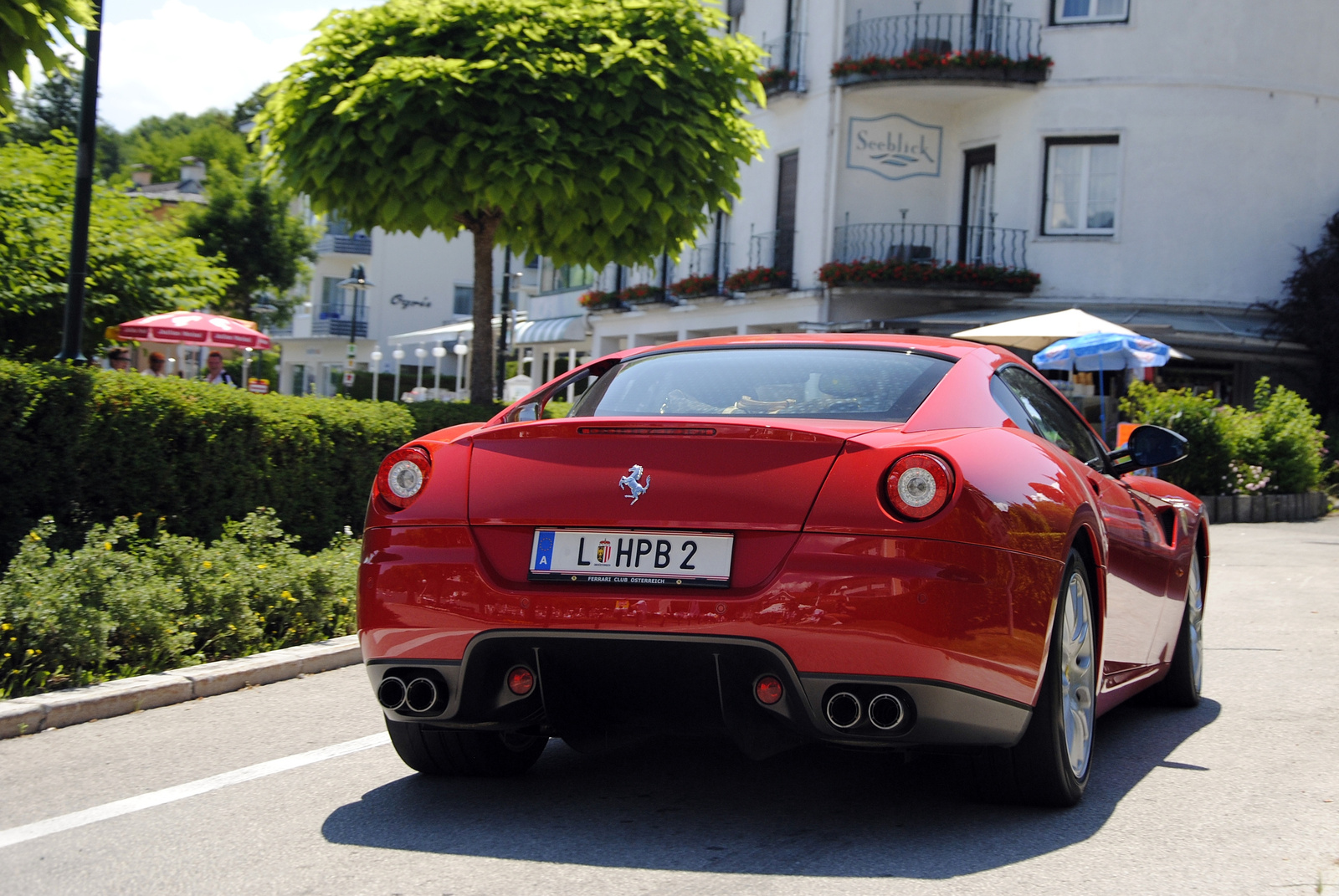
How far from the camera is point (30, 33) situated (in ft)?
21.6

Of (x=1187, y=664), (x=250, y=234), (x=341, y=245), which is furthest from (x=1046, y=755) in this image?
(x=341, y=245)

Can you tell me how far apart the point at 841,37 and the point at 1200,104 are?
651 cm

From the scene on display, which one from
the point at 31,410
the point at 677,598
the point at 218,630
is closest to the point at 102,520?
the point at 31,410

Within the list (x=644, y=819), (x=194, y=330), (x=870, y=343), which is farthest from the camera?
(x=194, y=330)

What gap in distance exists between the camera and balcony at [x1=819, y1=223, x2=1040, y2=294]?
86.2ft

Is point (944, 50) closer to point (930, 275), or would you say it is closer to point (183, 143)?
point (930, 275)

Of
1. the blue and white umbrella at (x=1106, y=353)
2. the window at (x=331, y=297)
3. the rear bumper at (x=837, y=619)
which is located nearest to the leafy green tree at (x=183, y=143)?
the window at (x=331, y=297)

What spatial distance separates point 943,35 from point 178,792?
25341mm

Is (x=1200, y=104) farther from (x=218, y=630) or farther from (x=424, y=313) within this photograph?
(x=424, y=313)

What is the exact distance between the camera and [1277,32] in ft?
84.7

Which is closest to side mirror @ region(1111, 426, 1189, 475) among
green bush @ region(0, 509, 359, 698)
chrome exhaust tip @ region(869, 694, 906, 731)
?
chrome exhaust tip @ region(869, 694, 906, 731)

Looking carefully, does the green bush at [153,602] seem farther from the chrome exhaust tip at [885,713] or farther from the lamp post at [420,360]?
the lamp post at [420,360]

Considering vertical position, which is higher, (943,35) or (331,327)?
(943,35)

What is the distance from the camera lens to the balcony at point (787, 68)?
28.8 meters
